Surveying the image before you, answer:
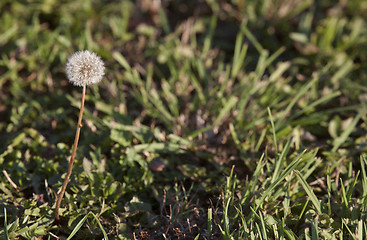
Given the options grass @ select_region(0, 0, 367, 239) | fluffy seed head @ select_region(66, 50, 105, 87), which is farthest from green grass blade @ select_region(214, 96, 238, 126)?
fluffy seed head @ select_region(66, 50, 105, 87)

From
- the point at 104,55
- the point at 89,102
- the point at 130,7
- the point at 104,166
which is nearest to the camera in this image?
the point at 104,166

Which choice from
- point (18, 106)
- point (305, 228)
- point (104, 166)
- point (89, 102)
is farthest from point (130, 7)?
point (305, 228)

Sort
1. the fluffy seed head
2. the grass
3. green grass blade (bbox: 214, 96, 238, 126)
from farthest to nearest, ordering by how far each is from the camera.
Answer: green grass blade (bbox: 214, 96, 238, 126)
the grass
the fluffy seed head

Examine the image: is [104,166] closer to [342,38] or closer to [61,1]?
[61,1]

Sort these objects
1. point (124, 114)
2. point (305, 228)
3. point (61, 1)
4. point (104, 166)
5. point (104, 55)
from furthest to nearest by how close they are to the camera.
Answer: point (61, 1) < point (104, 55) < point (124, 114) < point (104, 166) < point (305, 228)

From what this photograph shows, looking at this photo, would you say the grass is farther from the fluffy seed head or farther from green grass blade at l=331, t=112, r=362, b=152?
the fluffy seed head

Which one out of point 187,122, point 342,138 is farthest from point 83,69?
point 342,138

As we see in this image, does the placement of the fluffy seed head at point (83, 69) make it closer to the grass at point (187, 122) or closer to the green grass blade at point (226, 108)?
the grass at point (187, 122)

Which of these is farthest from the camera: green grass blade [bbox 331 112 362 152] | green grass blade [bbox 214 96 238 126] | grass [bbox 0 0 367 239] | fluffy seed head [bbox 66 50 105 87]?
green grass blade [bbox 214 96 238 126]

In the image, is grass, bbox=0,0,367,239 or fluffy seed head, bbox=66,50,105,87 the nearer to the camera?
fluffy seed head, bbox=66,50,105,87
